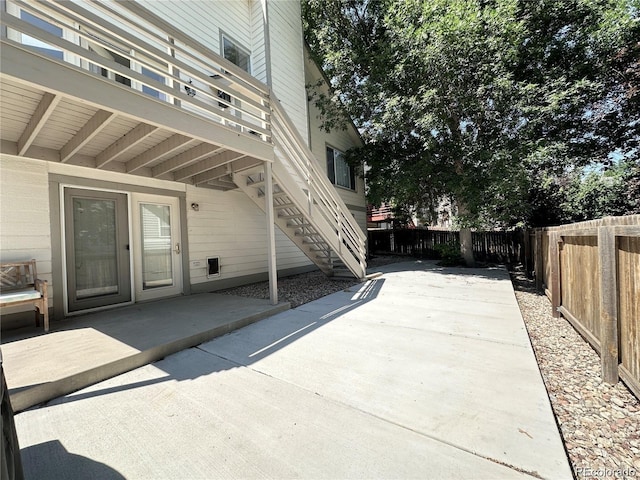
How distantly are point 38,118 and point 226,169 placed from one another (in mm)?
2514

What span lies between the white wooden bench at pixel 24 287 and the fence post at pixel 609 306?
5.82 meters

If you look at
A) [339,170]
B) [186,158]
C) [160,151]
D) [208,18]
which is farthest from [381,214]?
[160,151]

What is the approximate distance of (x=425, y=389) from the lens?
2.32 meters

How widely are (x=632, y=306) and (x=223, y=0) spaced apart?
8.91 metres

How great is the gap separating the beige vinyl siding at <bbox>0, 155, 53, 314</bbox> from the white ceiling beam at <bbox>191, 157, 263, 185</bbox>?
2.24 m

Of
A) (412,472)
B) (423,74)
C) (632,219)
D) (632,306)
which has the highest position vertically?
(423,74)

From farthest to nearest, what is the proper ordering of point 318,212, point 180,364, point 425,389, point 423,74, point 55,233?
1. point 423,74
2. point 318,212
3. point 55,233
4. point 180,364
5. point 425,389

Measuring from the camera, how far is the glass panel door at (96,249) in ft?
14.1

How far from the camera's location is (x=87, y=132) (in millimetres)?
3344

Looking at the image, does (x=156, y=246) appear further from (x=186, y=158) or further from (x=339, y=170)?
(x=339, y=170)

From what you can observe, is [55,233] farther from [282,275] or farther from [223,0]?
[223,0]

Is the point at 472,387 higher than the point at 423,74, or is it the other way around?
the point at 423,74

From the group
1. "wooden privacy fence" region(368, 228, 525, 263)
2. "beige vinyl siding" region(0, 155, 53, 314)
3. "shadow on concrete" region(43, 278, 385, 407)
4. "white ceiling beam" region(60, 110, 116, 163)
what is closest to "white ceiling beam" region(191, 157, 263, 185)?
"white ceiling beam" region(60, 110, 116, 163)

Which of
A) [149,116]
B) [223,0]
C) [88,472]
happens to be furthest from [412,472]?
[223,0]
